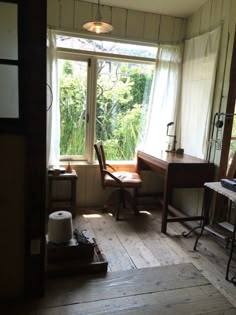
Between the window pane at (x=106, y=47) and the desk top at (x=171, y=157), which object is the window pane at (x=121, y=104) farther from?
the desk top at (x=171, y=157)

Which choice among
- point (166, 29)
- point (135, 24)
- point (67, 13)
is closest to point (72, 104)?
point (67, 13)

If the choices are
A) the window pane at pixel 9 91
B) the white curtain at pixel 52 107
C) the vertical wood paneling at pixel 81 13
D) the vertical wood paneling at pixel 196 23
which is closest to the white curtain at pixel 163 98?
the vertical wood paneling at pixel 196 23

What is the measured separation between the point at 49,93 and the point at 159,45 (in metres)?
1.60

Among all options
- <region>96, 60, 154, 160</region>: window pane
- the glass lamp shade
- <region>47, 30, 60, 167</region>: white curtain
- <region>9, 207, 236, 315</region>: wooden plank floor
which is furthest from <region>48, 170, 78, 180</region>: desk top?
the glass lamp shade

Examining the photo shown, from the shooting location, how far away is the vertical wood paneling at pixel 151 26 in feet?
12.0

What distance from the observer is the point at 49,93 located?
335cm

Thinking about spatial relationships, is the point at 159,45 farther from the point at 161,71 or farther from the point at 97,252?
the point at 97,252

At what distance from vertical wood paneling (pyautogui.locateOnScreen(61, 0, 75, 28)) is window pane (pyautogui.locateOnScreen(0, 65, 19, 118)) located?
1980mm

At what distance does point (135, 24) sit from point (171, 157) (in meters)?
1.81

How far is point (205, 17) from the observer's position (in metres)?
3.38

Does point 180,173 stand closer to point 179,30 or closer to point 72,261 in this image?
point 72,261

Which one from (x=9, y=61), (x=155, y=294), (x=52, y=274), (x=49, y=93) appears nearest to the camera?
(x=9, y=61)

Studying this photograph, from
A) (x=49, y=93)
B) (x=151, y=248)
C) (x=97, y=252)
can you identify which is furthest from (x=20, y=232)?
(x=49, y=93)

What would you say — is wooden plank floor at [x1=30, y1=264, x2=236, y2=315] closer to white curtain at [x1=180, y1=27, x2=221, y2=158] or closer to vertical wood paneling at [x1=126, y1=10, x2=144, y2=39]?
white curtain at [x1=180, y1=27, x2=221, y2=158]
